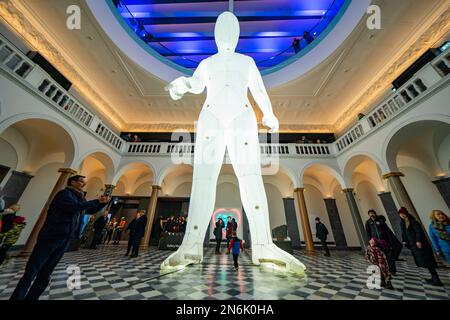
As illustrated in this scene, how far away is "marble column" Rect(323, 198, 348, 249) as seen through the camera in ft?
31.4

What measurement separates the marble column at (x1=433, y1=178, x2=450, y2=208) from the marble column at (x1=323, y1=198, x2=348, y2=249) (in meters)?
4.27

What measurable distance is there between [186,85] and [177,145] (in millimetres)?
6678

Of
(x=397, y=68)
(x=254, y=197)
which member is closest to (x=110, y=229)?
(x=254, y=197)

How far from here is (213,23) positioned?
870 centimetres

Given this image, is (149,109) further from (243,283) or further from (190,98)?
(243,283)

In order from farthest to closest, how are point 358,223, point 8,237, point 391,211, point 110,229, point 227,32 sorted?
point 110,229 → point 391,211 → point 358,223 → point 8,237 → point 227,32

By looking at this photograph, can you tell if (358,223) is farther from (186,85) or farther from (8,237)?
(8,237)

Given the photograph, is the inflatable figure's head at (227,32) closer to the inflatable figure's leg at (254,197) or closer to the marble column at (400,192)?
the inflatable figure's leg at (254,197)

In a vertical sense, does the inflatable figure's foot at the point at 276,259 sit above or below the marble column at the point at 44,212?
below

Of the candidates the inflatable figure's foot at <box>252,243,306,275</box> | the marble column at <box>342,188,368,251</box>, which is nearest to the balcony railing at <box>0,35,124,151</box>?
the inflatable figure's foot at <box>252,243,306,275</box>

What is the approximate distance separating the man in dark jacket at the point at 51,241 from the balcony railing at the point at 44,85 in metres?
5.20

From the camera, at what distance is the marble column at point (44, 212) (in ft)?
16.6

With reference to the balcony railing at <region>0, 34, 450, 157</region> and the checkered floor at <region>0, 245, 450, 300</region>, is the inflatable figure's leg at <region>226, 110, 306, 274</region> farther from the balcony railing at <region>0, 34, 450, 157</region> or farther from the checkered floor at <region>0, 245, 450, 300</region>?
the balcony railing at <region>0, 34, 450, 157</region>

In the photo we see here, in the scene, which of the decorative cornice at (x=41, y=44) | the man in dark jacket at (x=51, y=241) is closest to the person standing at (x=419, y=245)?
the man in dark jacket at (x=51, y=241)
